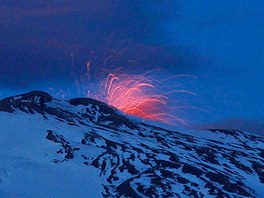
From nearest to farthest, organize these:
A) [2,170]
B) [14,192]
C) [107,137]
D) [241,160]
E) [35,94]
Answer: [14,192], [2,170], [107,137], [241,160], [35,94]

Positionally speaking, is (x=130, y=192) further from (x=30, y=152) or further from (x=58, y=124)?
(x=58, y=124)

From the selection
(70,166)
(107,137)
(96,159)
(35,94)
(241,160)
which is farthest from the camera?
(35,94)

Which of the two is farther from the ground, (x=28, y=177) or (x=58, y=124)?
(x=58, y=124)

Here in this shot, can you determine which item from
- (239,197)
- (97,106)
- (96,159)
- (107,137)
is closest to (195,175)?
(239,197)

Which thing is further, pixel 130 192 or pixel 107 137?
pixel 107 137

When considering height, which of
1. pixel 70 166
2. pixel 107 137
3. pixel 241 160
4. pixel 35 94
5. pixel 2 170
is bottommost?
pixel 2 170

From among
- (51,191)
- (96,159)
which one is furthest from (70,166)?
(51,191)

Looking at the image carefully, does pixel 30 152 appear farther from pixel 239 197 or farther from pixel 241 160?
pixel 241 160
